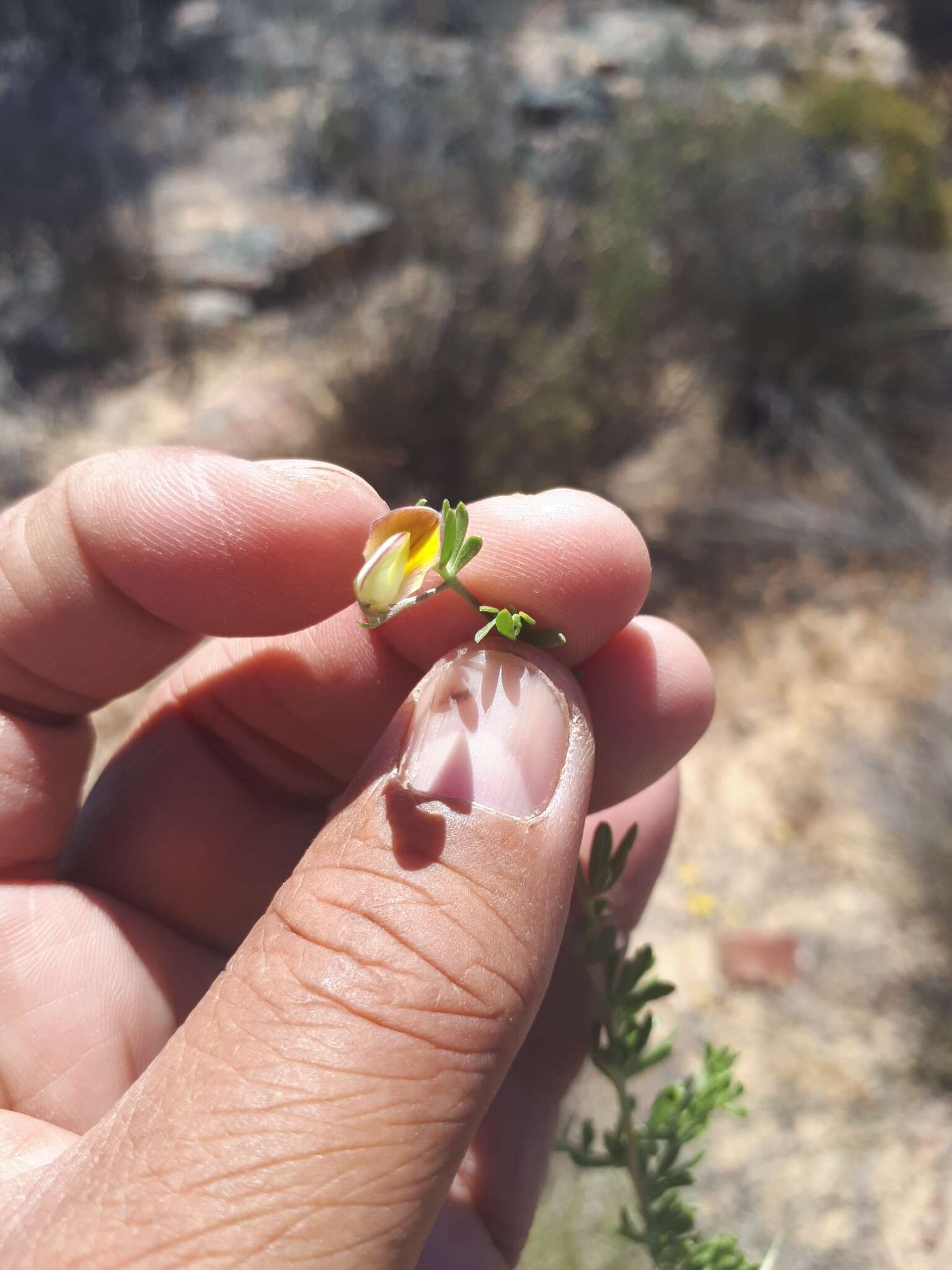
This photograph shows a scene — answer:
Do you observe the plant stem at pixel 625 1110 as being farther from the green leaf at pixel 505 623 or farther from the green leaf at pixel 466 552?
the green leaf at pixel 466 552

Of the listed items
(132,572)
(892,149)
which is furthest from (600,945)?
(892,149)

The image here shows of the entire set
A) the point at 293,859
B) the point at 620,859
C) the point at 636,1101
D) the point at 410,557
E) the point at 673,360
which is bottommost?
the point at 673,360

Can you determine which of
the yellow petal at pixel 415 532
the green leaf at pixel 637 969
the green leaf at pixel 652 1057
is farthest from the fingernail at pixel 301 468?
the green leaf at pixel 652 1057

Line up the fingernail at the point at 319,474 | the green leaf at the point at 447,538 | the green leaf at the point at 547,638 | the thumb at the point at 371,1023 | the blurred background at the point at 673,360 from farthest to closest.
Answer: the blurred background at the point at 673,360 < the fingernail at the point at 319,474 < the green leaf at the point at 547,638 < the green leaf at the point at 447,538 < the thumb at the point at 371,1023

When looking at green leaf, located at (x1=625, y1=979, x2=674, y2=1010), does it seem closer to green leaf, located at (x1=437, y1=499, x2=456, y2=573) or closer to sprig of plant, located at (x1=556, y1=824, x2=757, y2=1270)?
sprig of plant, located at (x1=556, y1=824, x2=757, y2=1270)

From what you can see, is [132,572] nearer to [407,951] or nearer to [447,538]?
[447,538]

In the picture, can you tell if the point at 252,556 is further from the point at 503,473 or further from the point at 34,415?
the point at 34,415

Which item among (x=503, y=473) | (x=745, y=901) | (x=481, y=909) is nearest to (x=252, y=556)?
(x=481, y=909)

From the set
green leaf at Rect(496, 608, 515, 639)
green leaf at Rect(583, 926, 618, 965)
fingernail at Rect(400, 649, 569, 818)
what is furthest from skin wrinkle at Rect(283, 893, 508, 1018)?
green leaf at Rect(496, 608, 515, 639)
